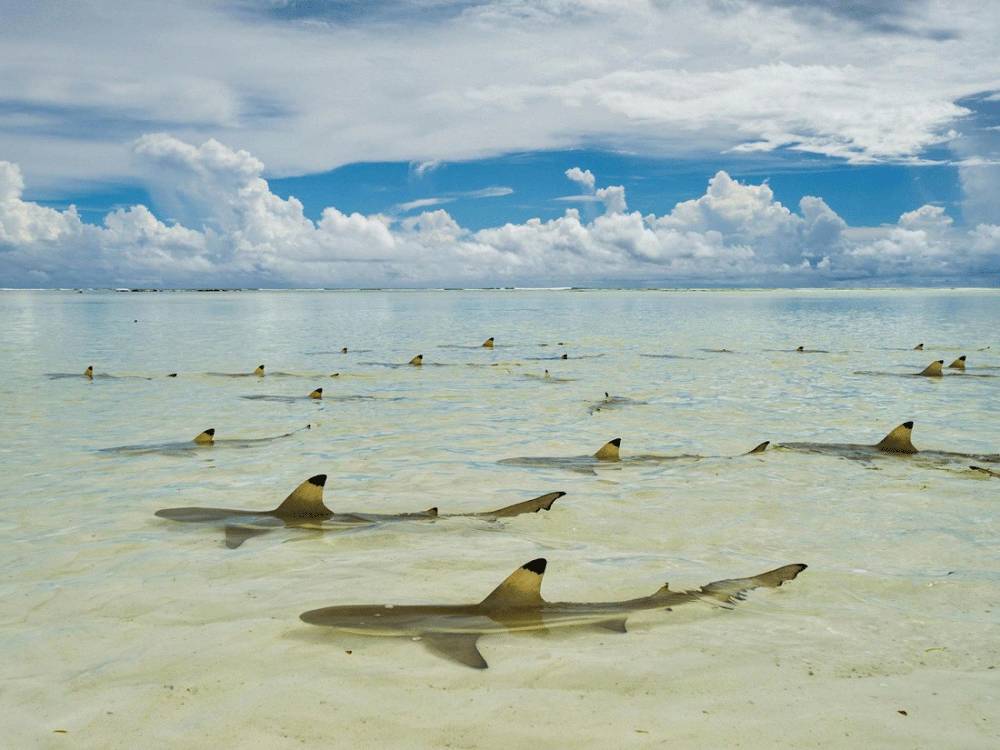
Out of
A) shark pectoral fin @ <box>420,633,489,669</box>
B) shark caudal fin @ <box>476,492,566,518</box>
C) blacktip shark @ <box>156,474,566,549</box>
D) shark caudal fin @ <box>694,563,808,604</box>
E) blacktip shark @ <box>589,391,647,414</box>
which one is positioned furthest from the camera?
blacktip shark @ <box>589,391,647,414</box>

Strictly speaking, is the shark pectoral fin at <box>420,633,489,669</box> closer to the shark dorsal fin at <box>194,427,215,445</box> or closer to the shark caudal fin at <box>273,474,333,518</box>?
the shark caudal fin at <box>273,474,333,518</box>

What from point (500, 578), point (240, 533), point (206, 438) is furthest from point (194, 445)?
point (500, 578)

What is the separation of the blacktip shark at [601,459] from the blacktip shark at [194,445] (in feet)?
15.8

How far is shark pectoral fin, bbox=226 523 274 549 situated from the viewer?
8.10 meters

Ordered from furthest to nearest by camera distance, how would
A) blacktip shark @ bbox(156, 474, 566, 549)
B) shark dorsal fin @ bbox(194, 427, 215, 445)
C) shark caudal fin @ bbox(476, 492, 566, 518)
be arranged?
shark dorsal fin @ bbox(194, 427, 215, 445), shark caudal fin @ bbox(476, 492, 566, 518), blacktip shark @ bbox(156, 474, 566, 549)

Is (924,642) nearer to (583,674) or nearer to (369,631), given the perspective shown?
(583,674)

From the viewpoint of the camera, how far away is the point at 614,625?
5.89m

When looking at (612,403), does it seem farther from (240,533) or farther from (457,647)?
(457,647)

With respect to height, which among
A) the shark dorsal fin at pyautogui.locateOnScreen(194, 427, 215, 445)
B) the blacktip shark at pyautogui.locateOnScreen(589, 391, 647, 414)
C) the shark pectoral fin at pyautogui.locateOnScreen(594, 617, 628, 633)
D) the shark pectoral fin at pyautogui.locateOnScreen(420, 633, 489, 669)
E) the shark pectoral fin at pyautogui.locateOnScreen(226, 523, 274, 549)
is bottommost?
the shark pectoral fin at pyautogui.locateOnScreen(226, 523, 274, 549)

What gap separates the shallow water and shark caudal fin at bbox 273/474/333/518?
410 millimetres

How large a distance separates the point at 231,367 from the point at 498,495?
2112 centimetres

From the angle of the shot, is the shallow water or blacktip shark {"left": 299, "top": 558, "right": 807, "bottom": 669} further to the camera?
blacktip shark {"left": 299, "top": 558, "right": 807, "bottom": 669}

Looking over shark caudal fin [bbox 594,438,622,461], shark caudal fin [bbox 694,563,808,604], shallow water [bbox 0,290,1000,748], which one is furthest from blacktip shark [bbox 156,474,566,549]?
shark caudal fin [bbox 594,438,622,461]

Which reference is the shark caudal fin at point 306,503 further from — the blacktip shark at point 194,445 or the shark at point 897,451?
the shark at point 897,451
